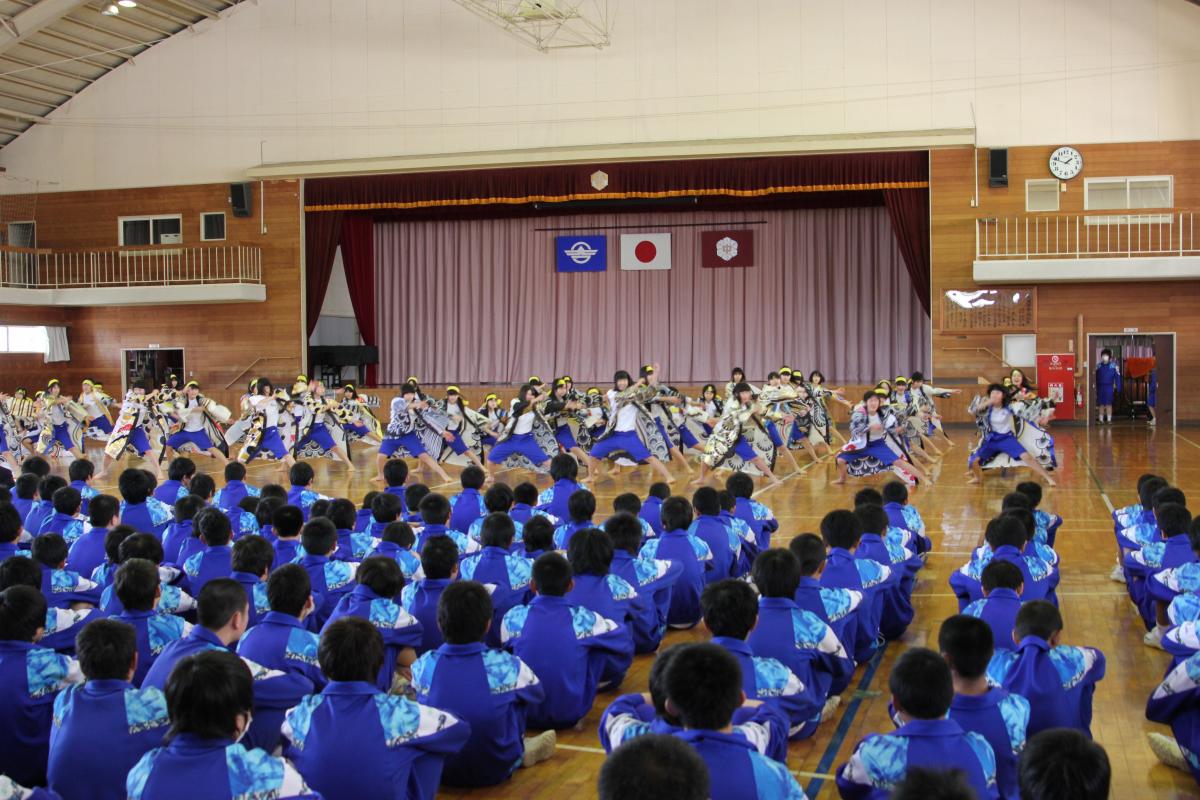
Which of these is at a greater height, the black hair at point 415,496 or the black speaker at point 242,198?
the black speaker at point 242,198

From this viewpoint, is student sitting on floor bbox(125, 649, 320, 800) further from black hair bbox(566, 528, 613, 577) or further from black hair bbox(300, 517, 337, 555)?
black hair bbox(300, 517, 337, 555)

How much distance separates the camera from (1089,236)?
19.0m

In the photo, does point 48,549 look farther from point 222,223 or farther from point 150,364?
point 150,364

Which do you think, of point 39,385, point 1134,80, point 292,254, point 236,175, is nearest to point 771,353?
point 1134,80

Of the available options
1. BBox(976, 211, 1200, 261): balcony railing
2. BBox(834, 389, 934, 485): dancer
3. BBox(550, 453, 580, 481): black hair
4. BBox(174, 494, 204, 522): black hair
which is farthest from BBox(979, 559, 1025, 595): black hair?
BBox(976, 211, 1200, 261): balcony railing

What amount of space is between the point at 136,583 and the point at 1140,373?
19.5 metres

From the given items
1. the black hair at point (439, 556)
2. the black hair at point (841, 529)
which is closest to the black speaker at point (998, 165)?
the black hair at point (841, 529)

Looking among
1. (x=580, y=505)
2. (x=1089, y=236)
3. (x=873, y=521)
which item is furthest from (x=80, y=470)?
(x=1089, y=236)

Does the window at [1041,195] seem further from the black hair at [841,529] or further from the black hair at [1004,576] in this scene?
the black hair at [1004,576]

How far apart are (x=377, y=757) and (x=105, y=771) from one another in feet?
2.66

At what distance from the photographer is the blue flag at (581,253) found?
76.7ft

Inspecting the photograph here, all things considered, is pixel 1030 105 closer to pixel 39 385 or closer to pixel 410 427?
pixel 410 427

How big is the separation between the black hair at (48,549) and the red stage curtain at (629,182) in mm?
16213

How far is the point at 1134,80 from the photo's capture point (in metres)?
19.1
